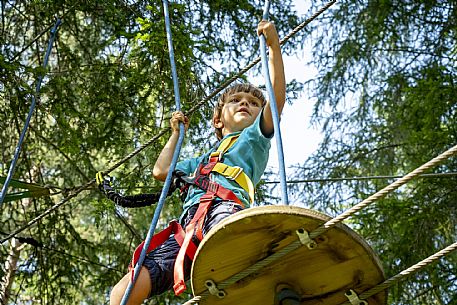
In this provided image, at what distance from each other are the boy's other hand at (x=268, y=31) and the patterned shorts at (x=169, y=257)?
62 cm

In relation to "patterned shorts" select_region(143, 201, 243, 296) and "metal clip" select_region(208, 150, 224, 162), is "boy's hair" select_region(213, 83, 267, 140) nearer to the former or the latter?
"metal clip" select_region(208, 150, 224, 162)

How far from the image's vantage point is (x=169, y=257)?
9.35ft

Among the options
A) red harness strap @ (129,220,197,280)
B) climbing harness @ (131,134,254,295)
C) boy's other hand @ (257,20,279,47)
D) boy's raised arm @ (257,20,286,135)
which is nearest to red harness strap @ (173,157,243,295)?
climbing harness @ (131,134,254,295)

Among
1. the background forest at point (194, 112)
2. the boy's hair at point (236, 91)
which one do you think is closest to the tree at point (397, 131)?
the background forest at point (194, 112)

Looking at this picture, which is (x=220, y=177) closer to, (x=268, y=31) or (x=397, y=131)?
(x=268, y=31)

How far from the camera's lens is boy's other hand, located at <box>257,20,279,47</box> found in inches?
111

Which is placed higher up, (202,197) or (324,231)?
(202,197)

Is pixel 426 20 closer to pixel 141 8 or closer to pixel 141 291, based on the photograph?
pixel 141 8

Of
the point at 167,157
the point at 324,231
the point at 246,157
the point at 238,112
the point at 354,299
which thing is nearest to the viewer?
the point at 324,231

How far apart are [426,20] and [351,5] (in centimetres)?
88

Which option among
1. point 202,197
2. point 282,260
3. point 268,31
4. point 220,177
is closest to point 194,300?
point 282,260

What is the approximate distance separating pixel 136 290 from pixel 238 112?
3.20ft

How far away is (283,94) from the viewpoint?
9.43 ft

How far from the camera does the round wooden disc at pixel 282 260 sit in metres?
2.19
